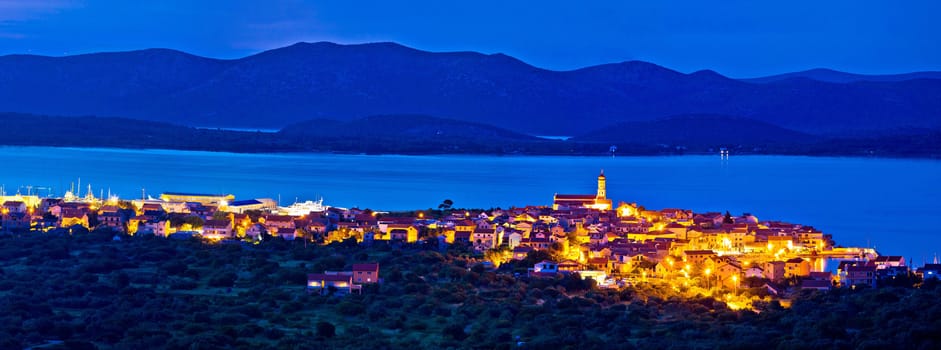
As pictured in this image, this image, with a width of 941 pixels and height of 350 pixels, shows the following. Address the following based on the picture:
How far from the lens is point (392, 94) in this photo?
12244 cm

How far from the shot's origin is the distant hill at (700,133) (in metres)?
94.6

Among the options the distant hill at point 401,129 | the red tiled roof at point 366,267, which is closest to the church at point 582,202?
the red tiled roof at point 366,267

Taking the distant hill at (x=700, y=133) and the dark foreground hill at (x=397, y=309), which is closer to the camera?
the dark foreground hill at (x=397, y=309)

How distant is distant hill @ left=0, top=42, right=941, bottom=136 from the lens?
11838cm

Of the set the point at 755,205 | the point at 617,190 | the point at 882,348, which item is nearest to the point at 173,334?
the point at 882,348

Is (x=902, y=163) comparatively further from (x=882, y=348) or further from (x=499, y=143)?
(x=882, y=348)

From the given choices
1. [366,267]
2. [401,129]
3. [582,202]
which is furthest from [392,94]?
[366,267]

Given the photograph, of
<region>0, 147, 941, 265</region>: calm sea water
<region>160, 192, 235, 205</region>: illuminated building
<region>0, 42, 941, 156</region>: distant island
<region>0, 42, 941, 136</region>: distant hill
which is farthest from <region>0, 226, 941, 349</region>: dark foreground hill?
<region>0, 42, 941, 136</region>: distant hill

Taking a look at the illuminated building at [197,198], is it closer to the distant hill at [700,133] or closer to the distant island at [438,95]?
the distant hill at [700,133]

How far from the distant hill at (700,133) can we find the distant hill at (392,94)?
1319 centimetres

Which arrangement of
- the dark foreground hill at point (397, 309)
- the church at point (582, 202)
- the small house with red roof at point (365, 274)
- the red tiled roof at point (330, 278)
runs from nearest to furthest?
the dark foreground hill at point (397, 309)
the red tiled roof at point (330, 278)
the small house with red roof at point (365, 274)
the church at point (582, 202)

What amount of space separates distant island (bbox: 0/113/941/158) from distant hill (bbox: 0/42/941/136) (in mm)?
18777

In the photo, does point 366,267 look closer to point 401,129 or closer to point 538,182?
point 538,182

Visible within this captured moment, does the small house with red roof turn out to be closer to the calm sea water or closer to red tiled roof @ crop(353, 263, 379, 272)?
red tiled roof @ crop(353, 263, 379, 272)
